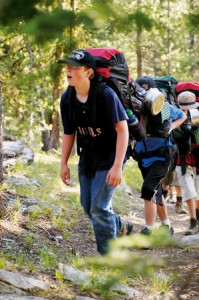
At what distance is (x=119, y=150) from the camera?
14.9 ft

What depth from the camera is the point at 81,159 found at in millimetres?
4965

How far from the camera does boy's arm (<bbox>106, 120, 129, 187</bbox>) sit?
4520 millimetres

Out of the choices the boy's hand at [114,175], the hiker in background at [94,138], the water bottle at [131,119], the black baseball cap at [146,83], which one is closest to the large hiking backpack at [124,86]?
the water bottle at [131,119]

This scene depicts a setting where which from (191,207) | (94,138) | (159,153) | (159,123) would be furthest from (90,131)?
(191,207)

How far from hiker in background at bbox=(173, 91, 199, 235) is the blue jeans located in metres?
2.63

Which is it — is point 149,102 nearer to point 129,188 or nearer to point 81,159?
point 81,159

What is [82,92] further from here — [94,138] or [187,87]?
[187,87]

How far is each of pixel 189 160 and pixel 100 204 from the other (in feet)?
11.0

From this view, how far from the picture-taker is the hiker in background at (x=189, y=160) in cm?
731

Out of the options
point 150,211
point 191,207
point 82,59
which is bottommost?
point 191,207

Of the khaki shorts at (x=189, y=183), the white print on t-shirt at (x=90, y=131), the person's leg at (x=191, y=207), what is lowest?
the person's leg at (x=191, y=207)

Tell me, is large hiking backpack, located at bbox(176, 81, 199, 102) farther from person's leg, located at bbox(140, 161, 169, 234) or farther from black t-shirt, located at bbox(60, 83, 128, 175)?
black t-shirt, located at bbox(60, 83, 128, 175)

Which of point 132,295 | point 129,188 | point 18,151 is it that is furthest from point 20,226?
point 129,188

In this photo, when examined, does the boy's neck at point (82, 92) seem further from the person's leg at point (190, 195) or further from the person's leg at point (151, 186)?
the person's leg at point (190, 195)
